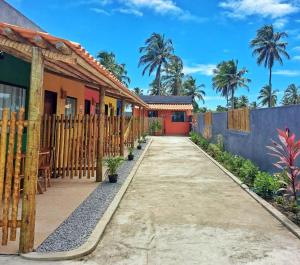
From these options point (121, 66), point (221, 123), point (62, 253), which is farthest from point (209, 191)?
point (121, 66)

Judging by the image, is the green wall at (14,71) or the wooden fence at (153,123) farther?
the wooden fence at (153,123)

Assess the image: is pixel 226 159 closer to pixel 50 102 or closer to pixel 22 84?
pixel 50 102

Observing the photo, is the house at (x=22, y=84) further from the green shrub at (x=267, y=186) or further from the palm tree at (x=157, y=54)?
the palm tree at (x=157, y=54)

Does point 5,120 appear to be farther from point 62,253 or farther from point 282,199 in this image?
point 282,199

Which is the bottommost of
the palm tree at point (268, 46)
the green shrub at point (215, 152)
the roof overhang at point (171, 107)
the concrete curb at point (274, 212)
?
the concrete curb at point (274, 212)

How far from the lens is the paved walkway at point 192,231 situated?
4.40 meters

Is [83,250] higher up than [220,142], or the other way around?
[220,142]

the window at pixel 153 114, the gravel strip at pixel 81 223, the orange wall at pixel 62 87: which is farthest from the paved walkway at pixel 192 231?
the window at pixel 153 114

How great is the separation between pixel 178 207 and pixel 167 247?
220 cm

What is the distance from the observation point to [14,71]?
317 inches

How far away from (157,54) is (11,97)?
149ft

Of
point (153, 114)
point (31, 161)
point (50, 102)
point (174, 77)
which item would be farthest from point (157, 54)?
point (31, 161)

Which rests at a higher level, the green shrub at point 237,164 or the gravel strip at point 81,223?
the green shrub at point 237,164

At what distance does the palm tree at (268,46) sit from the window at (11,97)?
52531 millimetres
